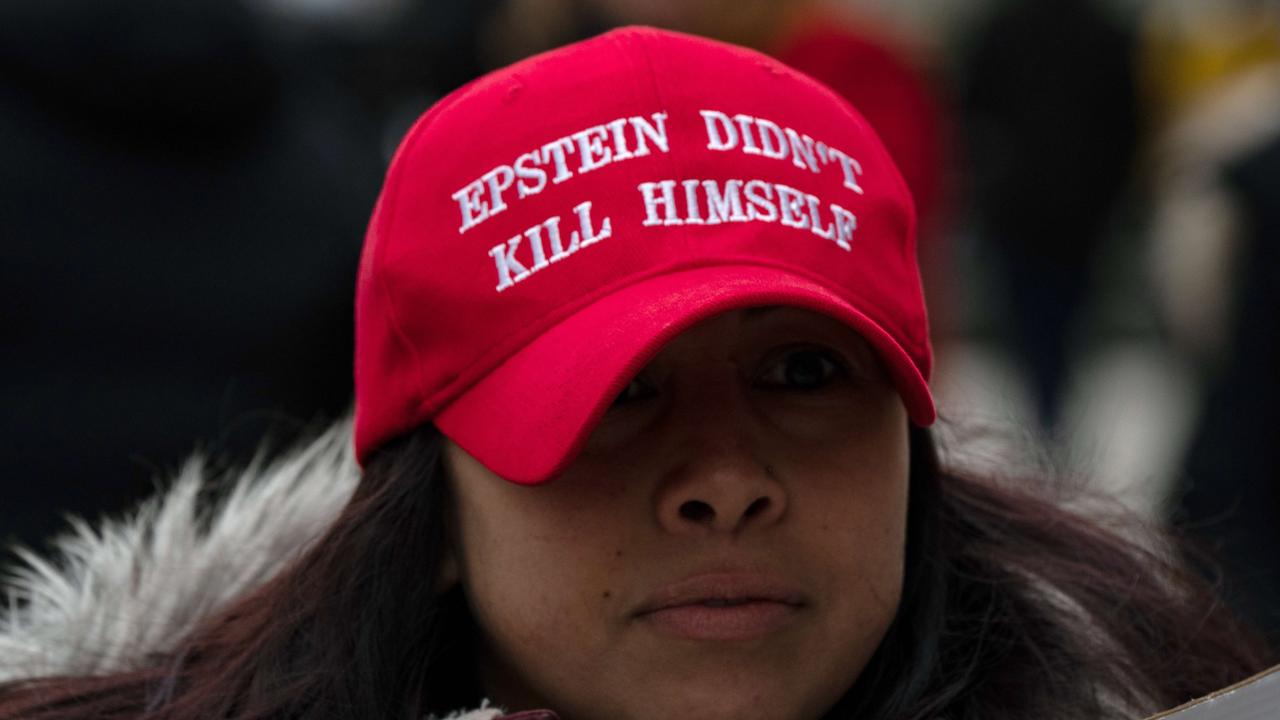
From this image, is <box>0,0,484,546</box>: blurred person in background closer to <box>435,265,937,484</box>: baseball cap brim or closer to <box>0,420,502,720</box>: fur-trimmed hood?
<box>0,420,502,720</box>: fur-trimmed hood

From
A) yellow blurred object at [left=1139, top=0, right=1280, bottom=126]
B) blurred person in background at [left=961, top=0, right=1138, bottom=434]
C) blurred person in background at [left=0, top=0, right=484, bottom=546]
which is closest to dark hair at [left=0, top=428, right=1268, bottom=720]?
blurred person in background at [left=0, top=0, right=484, bottom=546]

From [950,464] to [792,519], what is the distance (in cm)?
54

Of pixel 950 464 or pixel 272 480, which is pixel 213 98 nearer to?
pixel 272 480

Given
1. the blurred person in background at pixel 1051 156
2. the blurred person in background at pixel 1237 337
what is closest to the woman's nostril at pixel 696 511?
the blurred person in background at pixel 1237 337

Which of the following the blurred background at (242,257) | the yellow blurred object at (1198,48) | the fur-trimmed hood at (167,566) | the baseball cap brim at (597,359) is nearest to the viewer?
the baseball cap brim at (597,359)

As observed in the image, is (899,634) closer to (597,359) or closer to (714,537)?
(714,537)

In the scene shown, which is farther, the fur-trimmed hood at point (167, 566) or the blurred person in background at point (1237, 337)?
the blurred person in background at point (1237, 337)

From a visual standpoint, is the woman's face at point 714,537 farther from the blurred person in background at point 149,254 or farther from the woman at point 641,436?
the blurred person in background at point 149,254

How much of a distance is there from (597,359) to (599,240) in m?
0.12

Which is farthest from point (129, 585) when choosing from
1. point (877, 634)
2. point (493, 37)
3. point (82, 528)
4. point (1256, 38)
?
point (1256, 38)

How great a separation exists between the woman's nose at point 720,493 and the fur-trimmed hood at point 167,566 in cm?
56

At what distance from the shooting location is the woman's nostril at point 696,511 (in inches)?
63.8

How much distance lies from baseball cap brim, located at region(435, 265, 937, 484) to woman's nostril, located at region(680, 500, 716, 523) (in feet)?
0.39

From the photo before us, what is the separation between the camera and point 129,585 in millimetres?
2137
